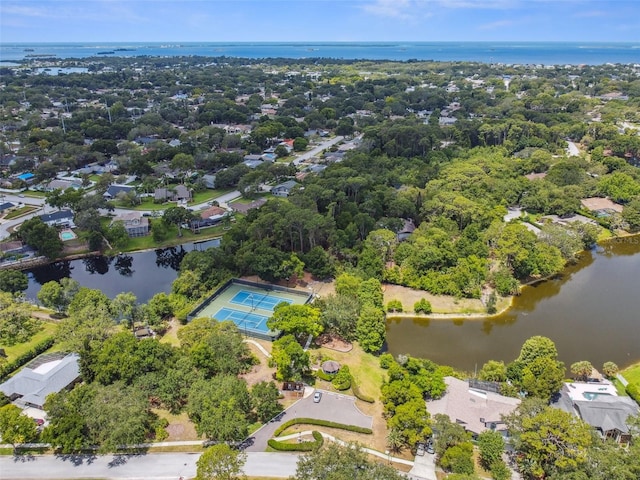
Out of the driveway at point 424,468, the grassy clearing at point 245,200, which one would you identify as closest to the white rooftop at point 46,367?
the driveway at point 424,468

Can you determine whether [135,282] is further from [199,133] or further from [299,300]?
[199,133]

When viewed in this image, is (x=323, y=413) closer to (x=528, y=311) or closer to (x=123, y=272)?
(x=528, y=311)

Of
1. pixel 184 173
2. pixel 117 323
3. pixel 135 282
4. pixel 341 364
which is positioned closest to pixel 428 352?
pixel 341 364

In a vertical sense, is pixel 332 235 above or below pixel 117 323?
above

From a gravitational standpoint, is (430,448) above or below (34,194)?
above

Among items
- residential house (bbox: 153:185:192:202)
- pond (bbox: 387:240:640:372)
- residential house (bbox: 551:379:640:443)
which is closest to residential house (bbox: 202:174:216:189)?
residential house (bbox: 153:185:192:202)

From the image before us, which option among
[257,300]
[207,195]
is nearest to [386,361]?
[257,300]

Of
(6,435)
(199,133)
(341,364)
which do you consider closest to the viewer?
(6,435)
